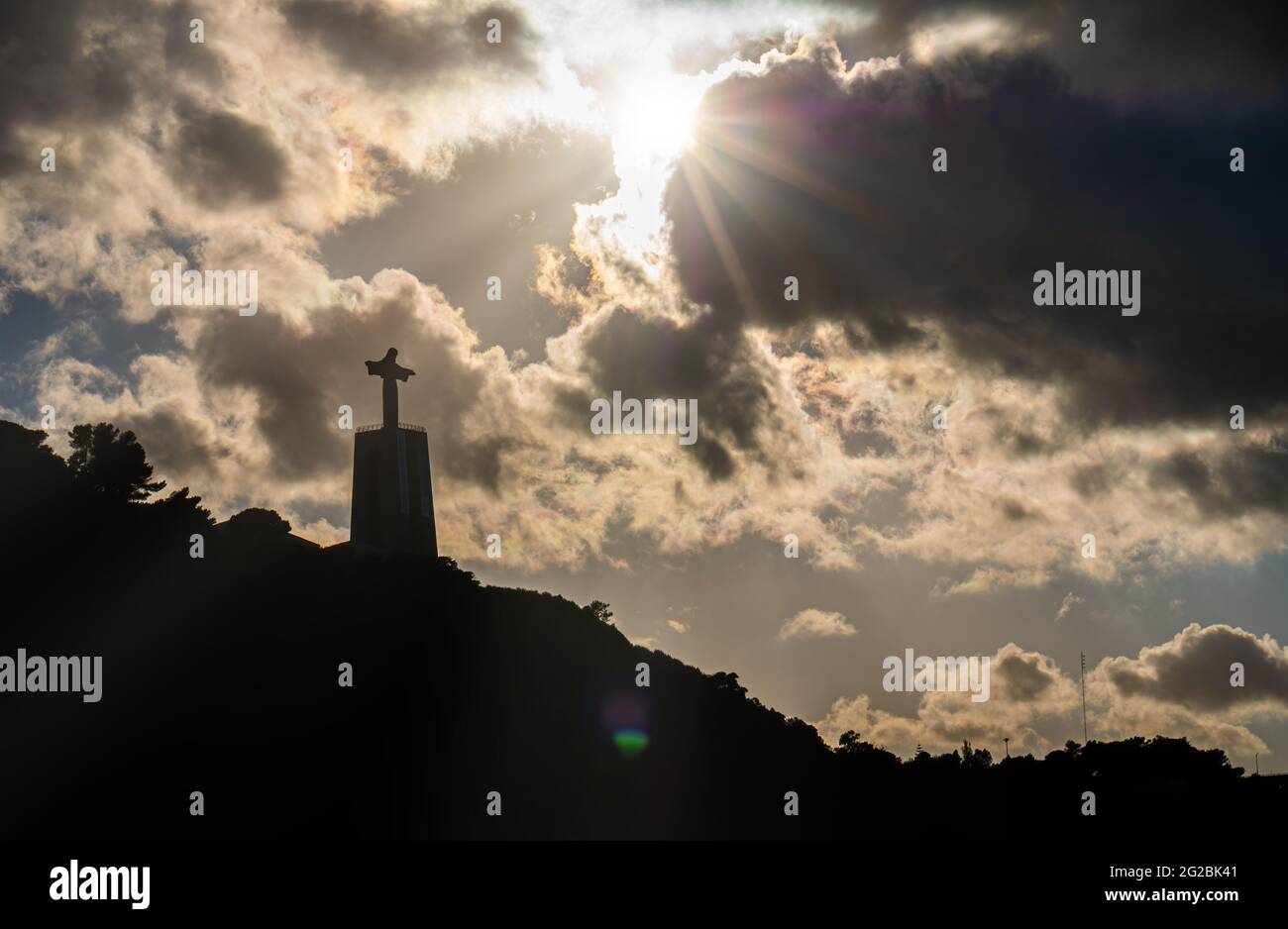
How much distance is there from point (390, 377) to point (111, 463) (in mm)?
25027

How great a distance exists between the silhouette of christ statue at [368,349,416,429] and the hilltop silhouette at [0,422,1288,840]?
10408 millimetres

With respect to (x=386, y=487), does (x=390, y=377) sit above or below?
above

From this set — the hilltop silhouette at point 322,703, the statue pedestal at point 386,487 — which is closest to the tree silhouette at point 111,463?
the hilltop silhouette at point 322,703

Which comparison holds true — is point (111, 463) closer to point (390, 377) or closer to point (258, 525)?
point (258, 525)

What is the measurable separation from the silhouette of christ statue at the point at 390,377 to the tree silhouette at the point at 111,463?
22451mm

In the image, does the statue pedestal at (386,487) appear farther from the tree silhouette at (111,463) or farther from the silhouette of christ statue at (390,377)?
the tree silhouette at (111,463)

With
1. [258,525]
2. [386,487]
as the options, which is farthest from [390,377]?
[258,525]

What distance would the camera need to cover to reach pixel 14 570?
256 ft

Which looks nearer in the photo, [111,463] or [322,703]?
[322,703]

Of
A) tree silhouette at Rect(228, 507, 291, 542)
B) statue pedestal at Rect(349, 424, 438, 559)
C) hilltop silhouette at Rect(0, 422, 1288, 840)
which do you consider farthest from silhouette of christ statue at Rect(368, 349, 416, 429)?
tree silhouette at Rect(228, 507, 291, 542)

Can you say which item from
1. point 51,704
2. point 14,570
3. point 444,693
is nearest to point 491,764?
point 444,693

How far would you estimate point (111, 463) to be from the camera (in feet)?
297
